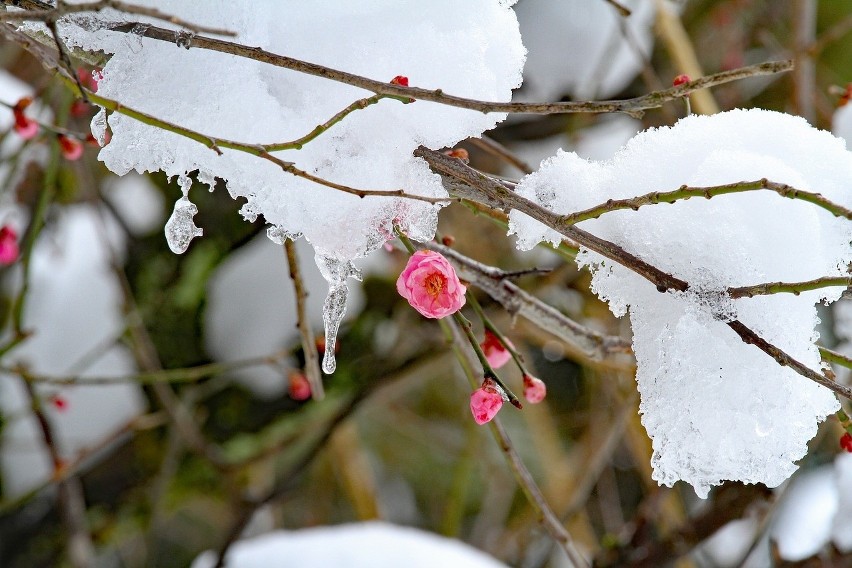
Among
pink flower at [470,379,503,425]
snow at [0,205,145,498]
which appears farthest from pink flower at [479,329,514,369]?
snow at [0,205,145,498]

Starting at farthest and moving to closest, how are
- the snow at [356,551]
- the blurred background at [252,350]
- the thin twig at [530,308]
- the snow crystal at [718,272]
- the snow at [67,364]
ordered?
1. the snow at [67,364]
2. the blurred background at [252,350]
3. the snow at [356,551]
4. the thin twig at [530,308]
5. the snow crystal at [718,272]

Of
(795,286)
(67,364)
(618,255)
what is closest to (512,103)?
(618,255)

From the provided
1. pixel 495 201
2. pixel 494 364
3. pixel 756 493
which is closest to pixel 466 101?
pixel 495 201

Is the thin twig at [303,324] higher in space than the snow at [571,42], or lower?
lower

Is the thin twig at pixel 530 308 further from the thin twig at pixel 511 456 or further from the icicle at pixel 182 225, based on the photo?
the icicle at pixel 182 225

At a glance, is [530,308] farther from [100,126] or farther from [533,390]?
[100,126]

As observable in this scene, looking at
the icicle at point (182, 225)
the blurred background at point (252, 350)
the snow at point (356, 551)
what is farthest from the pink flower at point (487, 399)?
the blurred background at point (252, 350)
